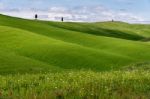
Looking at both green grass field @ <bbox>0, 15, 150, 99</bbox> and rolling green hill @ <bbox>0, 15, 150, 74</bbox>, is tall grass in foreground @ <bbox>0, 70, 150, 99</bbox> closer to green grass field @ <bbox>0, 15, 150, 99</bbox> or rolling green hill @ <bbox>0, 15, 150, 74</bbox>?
green grass field @ <bbox>0, 15, 150, 99</bbox>

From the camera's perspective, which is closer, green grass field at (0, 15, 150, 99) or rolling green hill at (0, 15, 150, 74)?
green grass field at (0, 15, 150, 99)

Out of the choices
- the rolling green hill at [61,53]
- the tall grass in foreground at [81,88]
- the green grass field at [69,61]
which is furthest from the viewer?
the rolling green hill at [61,53]

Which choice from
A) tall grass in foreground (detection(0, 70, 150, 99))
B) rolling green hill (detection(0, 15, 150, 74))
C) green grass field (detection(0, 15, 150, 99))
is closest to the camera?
tall grass in foreground (detection(0, 70, 150, 99))

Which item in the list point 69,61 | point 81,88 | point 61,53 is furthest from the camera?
Answer: point 61,53

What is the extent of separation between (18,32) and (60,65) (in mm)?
23555

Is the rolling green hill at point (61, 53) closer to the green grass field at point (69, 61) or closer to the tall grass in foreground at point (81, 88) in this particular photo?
the green grass field at point (69, 61)

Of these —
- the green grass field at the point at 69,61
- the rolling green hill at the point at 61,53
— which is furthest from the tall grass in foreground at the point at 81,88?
the rolling green hill at the point at 61,53

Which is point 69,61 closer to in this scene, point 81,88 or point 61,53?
point 61,53

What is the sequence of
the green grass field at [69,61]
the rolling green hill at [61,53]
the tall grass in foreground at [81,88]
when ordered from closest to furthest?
the tall grass in foreground at [81,88] → the green grass field at [69,61] → the rolling green hill at [61,53]

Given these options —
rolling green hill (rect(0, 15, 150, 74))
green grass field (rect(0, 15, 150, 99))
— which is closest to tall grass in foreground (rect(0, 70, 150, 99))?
green grass field (rect(0, 15, 150, 99))

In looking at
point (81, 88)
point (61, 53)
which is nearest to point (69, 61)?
point (61, 53)

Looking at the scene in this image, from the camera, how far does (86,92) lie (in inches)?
706

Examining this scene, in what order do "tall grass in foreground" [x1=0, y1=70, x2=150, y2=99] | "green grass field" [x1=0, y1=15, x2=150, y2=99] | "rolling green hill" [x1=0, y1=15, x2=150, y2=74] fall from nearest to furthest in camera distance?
"tall grass in foreground" [x1=0, y1=70, x2=150, y2=99], "green grass field" [x1=0, y1=15, x2=150, y2=99], "rolling green hill" [x1=0, y1=15, x2=150, y2=74]

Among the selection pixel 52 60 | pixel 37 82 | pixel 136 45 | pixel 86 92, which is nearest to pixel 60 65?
pixel 52 60
